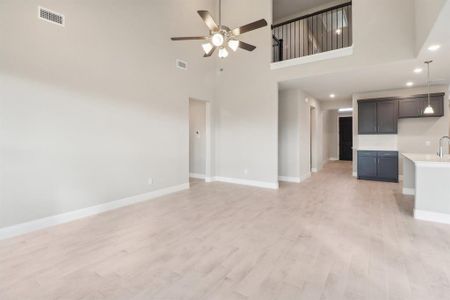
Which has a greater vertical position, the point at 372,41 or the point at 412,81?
the point at 372,41

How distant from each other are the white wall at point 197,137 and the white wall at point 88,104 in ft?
4.27

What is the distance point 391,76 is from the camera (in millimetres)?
4930

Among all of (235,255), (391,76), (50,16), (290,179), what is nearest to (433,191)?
(391,76)

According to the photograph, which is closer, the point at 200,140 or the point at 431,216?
the point at 431,216

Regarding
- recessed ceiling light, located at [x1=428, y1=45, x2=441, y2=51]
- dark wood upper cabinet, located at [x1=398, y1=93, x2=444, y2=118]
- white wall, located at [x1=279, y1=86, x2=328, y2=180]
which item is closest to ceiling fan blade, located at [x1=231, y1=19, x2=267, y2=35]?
recessed ceiling light, located at [x1=428, y1=45, x2=441, y2=51]

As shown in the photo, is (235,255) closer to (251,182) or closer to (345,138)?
(251,182)

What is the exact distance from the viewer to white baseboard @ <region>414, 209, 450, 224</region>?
3231mm

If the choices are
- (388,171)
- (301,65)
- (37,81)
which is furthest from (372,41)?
(37,81)

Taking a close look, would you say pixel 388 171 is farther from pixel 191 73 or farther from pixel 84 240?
pixel 84 240

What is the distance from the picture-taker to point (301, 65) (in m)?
4.95

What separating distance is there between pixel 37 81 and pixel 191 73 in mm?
3175

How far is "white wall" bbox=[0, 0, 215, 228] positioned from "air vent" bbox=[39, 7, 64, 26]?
0.23ft

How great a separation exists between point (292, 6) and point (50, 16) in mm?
6784

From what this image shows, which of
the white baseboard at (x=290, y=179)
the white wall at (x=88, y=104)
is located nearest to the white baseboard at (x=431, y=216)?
the white baseboard at (x=290, y=179)
